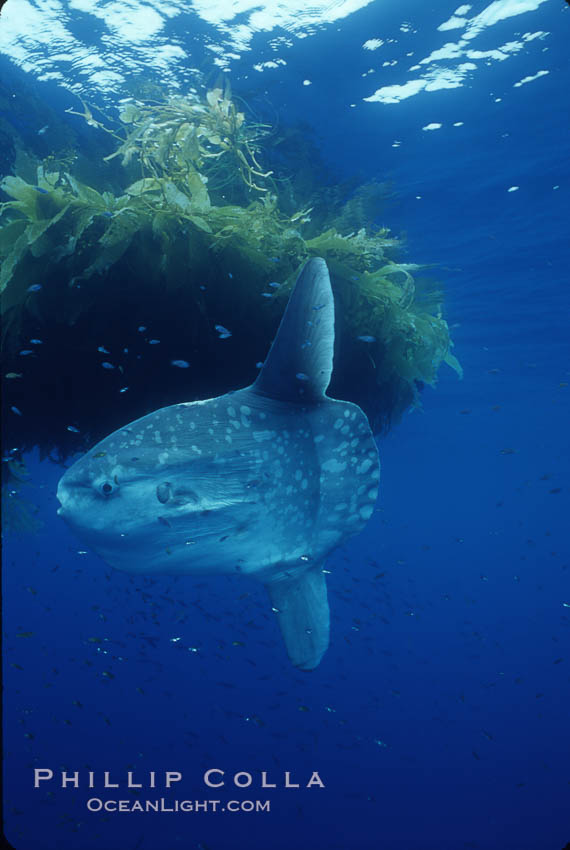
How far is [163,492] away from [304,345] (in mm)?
1213

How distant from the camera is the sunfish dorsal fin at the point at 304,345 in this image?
295cm

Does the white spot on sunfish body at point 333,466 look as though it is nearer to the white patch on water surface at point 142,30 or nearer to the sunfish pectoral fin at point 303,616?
the sunfish pectoral fin at point 303,616

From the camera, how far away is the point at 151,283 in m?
3.92

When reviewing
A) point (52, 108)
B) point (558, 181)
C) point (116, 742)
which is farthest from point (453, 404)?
point (52, 108)

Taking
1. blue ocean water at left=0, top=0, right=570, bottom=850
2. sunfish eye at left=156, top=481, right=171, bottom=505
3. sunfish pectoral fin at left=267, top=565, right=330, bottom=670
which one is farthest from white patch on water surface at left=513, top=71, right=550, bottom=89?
sunfish eye at left=156, top=481, right=171, bottom=505

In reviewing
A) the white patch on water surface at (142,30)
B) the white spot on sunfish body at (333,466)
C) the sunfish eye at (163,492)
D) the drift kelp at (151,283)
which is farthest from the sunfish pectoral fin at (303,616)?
the white patch on water surface at (142,30)

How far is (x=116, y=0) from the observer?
589 centimetres

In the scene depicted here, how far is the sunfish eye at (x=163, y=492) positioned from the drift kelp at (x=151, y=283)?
4.03 feet

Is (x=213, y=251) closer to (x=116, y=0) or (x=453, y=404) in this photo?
(x=116, y=0)

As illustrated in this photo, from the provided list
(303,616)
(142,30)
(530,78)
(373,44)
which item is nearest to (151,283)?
(303,616)

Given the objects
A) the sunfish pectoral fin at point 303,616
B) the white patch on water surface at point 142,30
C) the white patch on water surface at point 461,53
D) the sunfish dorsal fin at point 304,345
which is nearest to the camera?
the sunfish dorsal fin at point 304,345

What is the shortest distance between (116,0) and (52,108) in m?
1.77

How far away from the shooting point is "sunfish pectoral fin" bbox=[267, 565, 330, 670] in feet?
13.3

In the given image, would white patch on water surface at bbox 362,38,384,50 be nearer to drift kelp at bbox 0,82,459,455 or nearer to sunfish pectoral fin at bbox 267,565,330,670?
drift kelp at bbox 0,82,459,455
